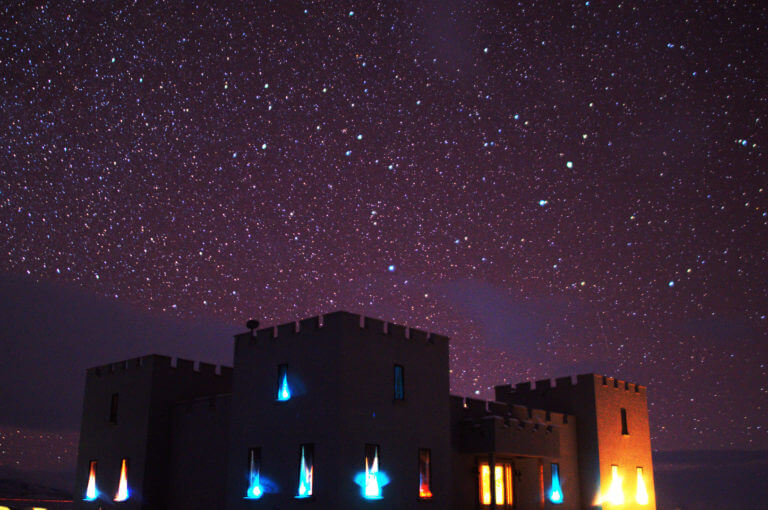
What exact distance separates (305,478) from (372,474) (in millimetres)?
1831

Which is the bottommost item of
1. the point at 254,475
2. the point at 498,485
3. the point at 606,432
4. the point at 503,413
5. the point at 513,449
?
the point at 498,485

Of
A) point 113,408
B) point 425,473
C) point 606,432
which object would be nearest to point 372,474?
point 425,473

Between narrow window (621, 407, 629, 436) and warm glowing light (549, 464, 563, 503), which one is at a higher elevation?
narrow window (621, 407, 629, 436)

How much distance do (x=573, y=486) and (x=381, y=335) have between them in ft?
37.1

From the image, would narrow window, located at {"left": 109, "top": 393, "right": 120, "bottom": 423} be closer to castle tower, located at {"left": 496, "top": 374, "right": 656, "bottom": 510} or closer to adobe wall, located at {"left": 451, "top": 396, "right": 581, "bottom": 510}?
adobe wall, located at {"left": 451, "top": 396, "right": 581, "bottom": 510}

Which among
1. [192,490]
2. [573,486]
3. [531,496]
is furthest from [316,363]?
[573,486]

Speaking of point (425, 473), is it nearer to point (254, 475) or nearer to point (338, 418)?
point (338, 418)

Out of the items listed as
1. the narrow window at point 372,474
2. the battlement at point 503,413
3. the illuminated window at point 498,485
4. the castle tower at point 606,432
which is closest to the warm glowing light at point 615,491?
the castle tower at point 606,432

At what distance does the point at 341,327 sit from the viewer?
20953 millimetres

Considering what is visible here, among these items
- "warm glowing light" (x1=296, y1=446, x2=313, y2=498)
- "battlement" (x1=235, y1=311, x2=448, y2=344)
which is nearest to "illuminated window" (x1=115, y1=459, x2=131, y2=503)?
"battlement" (x1=235, y1=311, x2=448, y2=344)

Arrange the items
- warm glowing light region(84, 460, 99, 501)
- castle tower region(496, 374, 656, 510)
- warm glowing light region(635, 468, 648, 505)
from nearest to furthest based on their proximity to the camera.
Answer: warm glowing light region(84, 460, 99, 501) < castle tower region(496, 374, 656, 510) < warm glowing light region(635, 468, 648, 505)

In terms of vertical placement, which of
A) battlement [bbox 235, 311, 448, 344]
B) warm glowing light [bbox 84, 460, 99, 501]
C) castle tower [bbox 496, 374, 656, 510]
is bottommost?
warm glowing light [bbox 84, 460, 99, 501]

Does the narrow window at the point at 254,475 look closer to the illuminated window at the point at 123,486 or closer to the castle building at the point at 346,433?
the castle building at the point at 346,433

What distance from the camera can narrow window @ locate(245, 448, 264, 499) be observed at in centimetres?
2167
